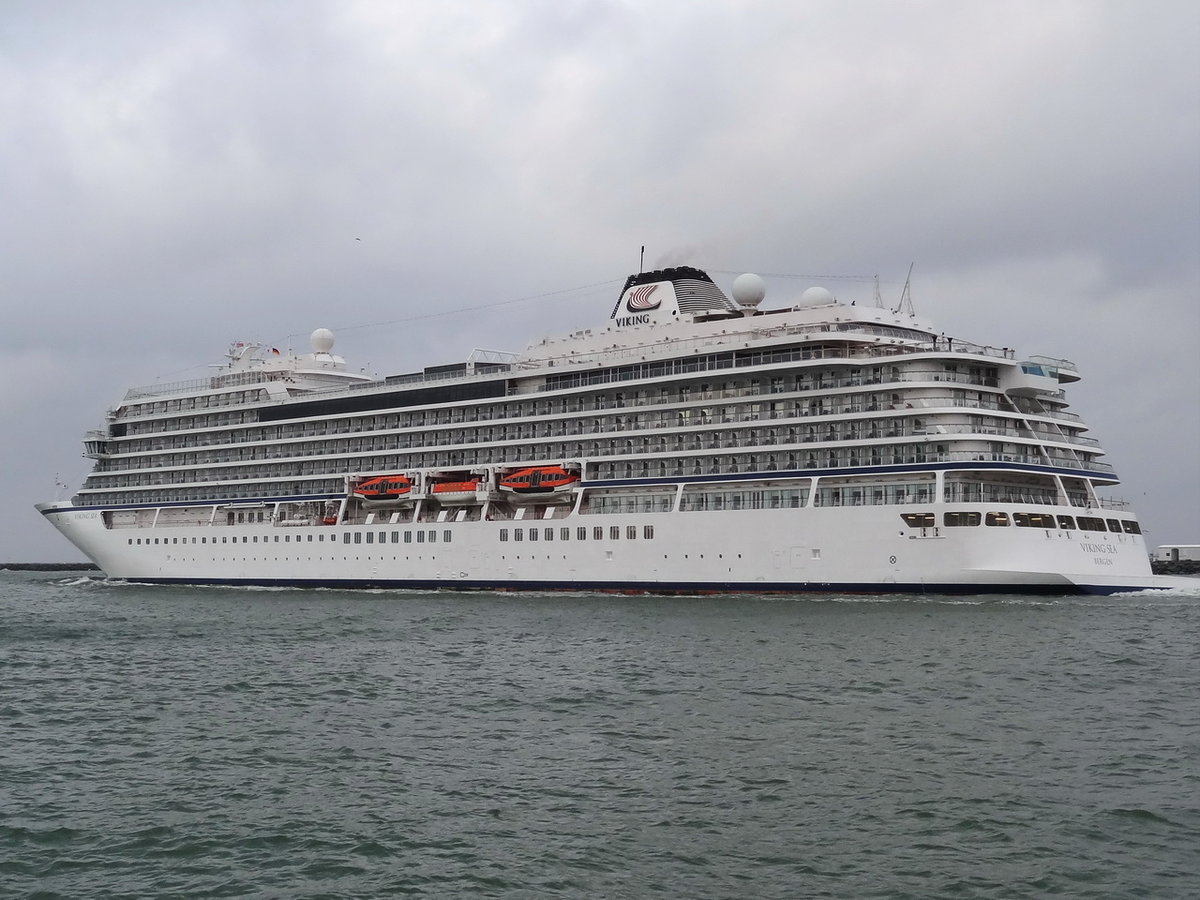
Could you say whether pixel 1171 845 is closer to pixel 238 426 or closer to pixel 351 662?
pixel 351 662

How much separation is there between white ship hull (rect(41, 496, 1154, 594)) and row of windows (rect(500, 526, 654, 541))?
91mm

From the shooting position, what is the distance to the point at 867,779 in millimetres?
17328

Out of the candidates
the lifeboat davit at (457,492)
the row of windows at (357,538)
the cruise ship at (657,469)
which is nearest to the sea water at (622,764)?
the cruise ship at (657,469)

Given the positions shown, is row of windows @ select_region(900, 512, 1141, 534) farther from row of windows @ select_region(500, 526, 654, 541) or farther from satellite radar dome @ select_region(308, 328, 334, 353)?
satellite radar dome @ select_region(308, 328, 334, 353)

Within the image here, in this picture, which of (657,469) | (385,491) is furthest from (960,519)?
(385,491)

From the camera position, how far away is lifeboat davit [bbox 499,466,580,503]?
56.8m

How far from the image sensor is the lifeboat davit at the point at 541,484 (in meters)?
56.8

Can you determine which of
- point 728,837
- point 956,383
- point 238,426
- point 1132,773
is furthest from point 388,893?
point 238,426

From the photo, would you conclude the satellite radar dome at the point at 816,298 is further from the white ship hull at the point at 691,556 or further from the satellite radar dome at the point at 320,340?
the satellite radar dome at the point at 320,340

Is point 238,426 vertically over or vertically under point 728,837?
over

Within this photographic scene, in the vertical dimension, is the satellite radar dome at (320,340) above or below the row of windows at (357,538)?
above

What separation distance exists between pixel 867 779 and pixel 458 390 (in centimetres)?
4896

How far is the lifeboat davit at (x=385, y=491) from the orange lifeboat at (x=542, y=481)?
7047mm

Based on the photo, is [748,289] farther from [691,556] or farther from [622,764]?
[622,764]
